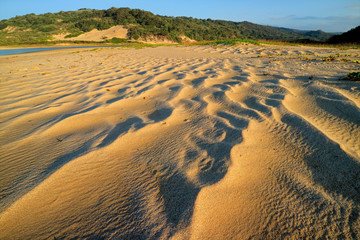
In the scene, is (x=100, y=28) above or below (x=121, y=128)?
above

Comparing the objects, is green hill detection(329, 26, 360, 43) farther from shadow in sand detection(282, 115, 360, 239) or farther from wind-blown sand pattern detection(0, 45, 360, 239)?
shadow in sand detection(282, 115, 360, 239)

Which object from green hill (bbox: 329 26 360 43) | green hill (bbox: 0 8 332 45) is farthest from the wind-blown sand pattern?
green hill (bbox: 0 8 332 45)

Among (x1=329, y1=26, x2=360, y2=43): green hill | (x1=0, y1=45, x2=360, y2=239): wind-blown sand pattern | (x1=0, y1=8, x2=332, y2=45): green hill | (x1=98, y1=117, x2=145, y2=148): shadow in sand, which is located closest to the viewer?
(x1=0, y1=45, x2=360, y2=239): wind-blown sand pattern

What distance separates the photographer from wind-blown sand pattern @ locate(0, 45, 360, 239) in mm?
792

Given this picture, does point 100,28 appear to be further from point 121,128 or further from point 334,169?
point 334,169

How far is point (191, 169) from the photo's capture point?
1.07m

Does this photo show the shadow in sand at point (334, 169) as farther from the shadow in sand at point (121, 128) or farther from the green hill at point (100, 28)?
the green hill at point (100, 28)

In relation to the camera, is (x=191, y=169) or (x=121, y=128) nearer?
(x=191, y=169)

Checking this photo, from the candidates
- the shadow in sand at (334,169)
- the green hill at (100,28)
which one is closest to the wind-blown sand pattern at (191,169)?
the shadow in sand at (334,169)

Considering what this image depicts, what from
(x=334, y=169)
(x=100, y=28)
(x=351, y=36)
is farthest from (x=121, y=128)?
(x=100, y=28)

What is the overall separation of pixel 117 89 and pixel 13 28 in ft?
172

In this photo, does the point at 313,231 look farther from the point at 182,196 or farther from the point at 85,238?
the point at 85,238

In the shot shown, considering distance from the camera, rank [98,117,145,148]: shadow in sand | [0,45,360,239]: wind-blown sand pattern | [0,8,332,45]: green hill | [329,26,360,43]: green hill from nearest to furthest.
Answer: [0,45,360,239]: wind-blown sand pattern → [98,117,145,148]: shadow in sand → [329,26,360,43]: green hill → [0,8,332,45]: green hill

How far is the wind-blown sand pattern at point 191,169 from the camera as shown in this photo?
792mm
